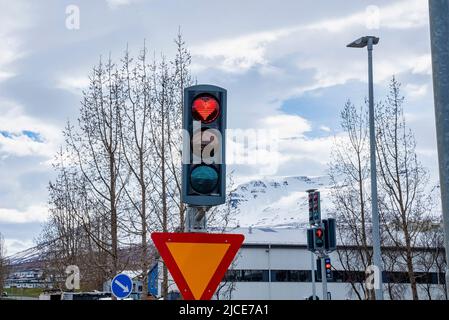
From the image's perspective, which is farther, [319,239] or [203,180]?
[319,239]

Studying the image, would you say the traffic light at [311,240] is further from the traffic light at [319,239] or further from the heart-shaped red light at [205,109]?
the heart-shaped red light at [205,109]

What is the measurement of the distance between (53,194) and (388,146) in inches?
556

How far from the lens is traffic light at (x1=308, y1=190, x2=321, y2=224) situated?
1823 cm

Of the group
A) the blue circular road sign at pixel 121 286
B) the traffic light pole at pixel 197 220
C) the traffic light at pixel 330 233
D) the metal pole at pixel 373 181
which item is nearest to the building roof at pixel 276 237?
the metal pole at pixel 373 181

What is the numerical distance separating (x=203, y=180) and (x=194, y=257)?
609mm

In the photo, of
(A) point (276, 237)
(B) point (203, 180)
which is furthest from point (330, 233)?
(A) point (276, 237)

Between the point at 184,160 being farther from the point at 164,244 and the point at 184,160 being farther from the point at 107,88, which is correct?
the point at 107,88

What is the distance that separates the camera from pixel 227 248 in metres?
5.16

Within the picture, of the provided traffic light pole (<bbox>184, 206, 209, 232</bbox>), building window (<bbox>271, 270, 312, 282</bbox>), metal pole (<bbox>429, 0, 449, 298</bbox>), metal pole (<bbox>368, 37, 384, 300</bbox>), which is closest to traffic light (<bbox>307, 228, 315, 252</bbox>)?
metal pole (<bbox>368, 37, 384, 300</bbox>)

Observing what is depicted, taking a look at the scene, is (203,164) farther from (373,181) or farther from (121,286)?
(373,181)

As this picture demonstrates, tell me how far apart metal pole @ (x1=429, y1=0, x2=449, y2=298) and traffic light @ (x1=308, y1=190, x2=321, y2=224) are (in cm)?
1251

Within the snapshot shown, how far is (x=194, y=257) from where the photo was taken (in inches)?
201

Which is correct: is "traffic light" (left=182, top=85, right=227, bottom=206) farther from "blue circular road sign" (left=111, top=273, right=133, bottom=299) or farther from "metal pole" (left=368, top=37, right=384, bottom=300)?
"metal pole" (left=368, top=37, right=384, bottom=300)
